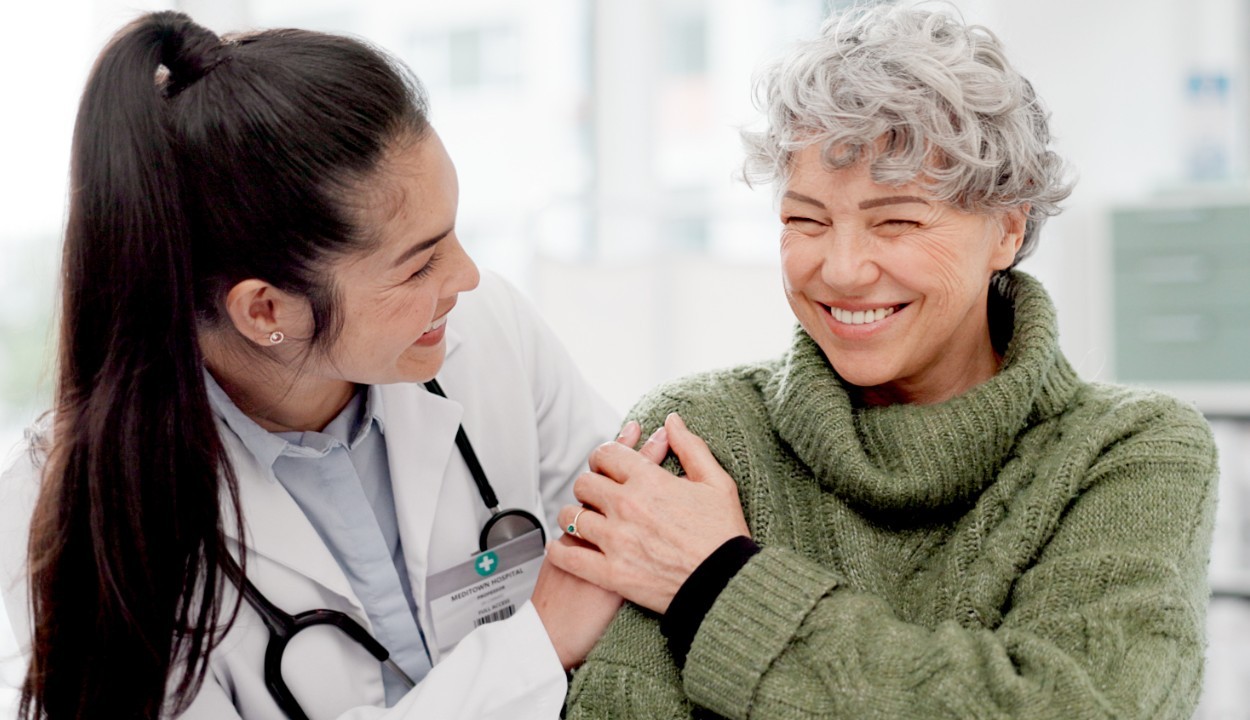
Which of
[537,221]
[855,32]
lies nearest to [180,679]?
[855,32]

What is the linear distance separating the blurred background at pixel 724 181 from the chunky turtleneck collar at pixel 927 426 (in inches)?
48.6

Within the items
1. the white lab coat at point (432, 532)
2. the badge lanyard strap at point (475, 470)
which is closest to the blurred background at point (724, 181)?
the white lab coat at point (432, 532)

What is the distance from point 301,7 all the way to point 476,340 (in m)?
2.08

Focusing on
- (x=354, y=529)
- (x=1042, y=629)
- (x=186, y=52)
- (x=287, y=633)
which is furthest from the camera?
(x=354, y=529)

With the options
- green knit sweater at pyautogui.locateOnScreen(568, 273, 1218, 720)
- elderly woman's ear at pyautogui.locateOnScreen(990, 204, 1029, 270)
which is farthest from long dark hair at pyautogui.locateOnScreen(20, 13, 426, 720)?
elderly woman's ear at pyautogui.locateOnScreen(990, 204, 1029, 270)

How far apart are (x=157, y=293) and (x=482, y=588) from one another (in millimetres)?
611

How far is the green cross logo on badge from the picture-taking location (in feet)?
5.34

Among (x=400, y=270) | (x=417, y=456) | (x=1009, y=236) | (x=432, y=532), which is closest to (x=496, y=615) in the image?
(x=432, y=532)

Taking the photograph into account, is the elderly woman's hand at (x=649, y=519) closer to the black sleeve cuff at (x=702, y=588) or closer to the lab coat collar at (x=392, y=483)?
the black sleeve cuff at (x=702, y=588)

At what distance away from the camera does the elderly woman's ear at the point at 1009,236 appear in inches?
56.4

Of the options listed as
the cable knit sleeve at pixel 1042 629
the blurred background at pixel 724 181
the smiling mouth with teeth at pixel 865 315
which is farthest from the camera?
the blurred background at pixel 724 181

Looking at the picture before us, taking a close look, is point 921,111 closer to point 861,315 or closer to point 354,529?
point 861,315

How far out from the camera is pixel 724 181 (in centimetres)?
471

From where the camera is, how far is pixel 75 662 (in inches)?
52.2
